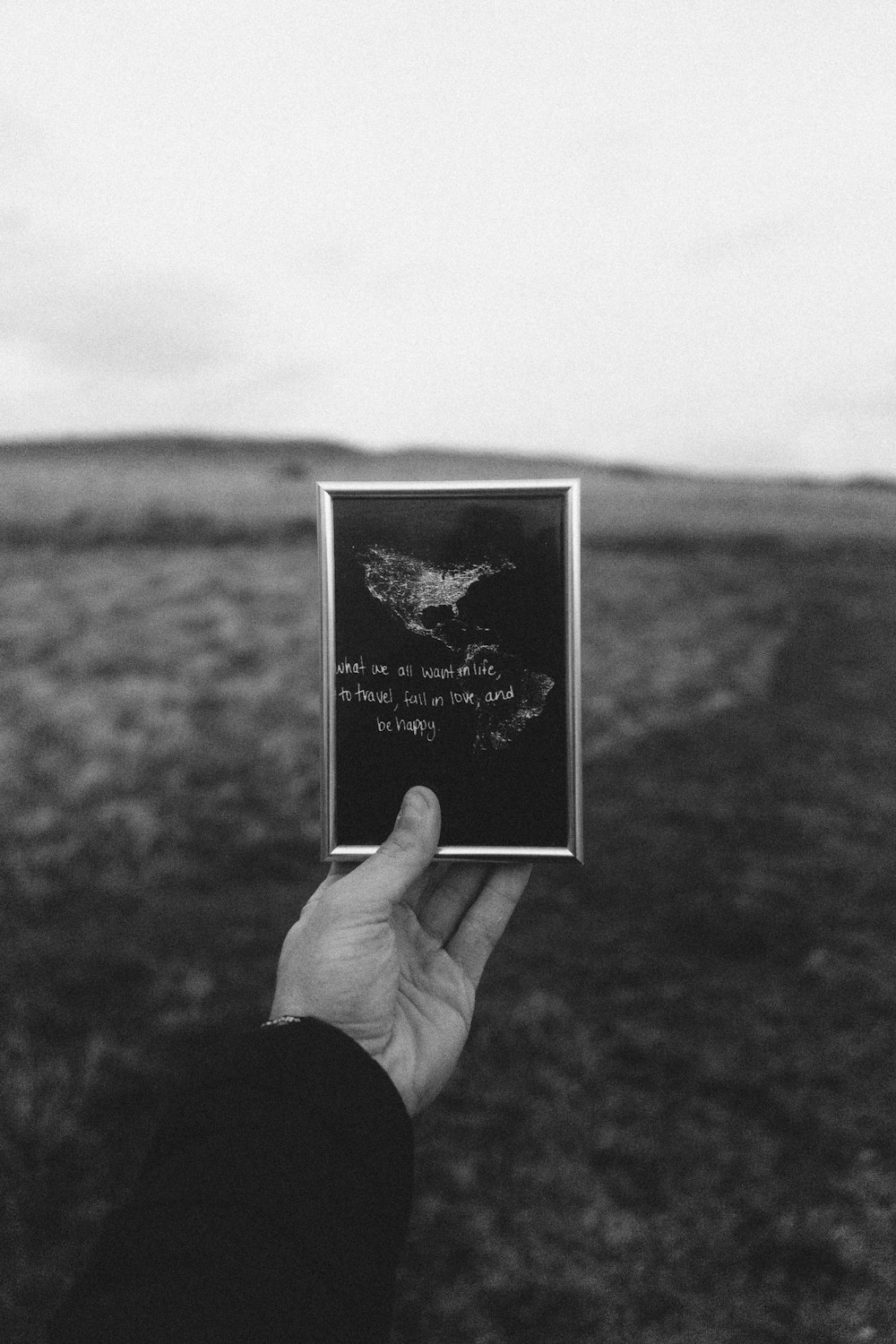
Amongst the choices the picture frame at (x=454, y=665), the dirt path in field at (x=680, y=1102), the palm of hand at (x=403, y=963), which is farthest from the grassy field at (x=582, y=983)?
the picture frame at (x=454, y=665)

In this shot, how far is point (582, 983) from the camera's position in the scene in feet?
18.4

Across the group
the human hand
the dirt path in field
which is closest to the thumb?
the human hand

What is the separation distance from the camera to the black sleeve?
1637 millimetres

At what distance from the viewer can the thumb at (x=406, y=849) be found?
2.61 metres

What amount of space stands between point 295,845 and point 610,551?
14.7 m

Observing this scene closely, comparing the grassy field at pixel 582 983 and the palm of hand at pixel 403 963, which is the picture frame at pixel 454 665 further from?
the grassy field at pixel 582 983

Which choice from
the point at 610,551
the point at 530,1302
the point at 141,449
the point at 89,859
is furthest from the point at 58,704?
the point at 141,449

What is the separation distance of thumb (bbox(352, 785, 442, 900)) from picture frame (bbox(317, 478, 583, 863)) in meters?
0.06

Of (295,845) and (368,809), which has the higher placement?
(368,809)

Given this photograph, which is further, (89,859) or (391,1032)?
(89,859)

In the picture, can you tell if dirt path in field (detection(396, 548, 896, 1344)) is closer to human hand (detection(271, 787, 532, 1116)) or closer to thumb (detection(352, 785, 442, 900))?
human hand (detection(271, 787, 532, 1116))

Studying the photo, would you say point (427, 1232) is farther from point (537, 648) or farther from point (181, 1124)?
point (537, 648)

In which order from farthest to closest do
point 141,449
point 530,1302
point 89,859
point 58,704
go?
point 141,449 < point 58,704 < point 89,859 < point 530,1302

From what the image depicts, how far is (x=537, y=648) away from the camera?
2703 millimetres
